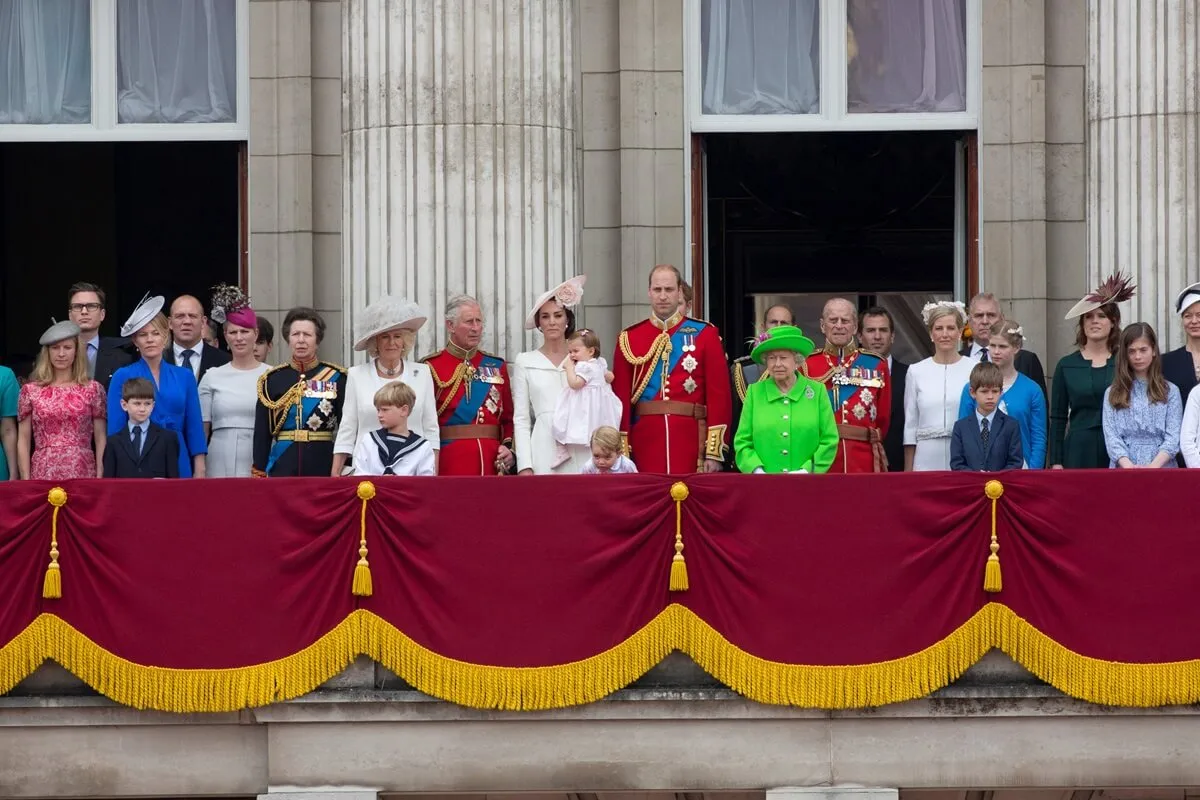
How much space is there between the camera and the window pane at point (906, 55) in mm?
16469

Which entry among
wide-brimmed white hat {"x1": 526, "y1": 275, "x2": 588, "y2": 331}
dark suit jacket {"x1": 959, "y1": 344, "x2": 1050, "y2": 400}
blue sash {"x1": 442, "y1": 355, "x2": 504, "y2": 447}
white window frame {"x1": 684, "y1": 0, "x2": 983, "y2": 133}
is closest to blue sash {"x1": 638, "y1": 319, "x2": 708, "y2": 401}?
wide-brimmed white hat {"x1": 526, "y1": 275, "x2": 588, "y2": 331}

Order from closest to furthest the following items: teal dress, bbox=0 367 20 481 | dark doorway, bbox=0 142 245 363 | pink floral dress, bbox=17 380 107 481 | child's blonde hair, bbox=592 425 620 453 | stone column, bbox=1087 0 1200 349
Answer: child's blonde hair, bbox=592 425 620 453 < pink floral dress, bbox=17 380 107 481 < teal dress, bbox=0 367 20 481 < stone column, bbox=1087 0 1200 349 < dark doorway, bbox=0 142 245 363

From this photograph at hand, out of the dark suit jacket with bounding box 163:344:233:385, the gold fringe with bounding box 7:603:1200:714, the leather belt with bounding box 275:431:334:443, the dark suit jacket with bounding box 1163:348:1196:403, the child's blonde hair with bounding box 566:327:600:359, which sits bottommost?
the gold fringe with bounding box 7:603:1200:714

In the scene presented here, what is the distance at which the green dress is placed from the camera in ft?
44.3

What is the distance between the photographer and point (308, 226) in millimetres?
16594

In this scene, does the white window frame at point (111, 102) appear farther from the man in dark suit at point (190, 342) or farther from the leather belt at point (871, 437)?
the leather belt at point (871, 437)

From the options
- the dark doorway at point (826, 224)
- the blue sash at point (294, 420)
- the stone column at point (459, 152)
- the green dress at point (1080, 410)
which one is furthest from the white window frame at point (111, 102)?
the green dress at point (1080, 410)

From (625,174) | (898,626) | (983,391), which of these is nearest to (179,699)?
(898,626)

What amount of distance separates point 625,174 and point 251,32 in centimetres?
285

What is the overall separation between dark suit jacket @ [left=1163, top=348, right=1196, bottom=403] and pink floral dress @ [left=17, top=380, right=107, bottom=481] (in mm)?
6236

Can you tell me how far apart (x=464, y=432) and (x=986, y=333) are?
321cm

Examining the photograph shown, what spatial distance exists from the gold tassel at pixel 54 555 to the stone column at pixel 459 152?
327 cm

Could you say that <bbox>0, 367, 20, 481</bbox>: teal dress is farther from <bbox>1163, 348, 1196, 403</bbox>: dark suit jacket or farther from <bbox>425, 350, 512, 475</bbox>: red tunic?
<bbox>1163, 348, 1196, 403</bbox>: dark suit jacket

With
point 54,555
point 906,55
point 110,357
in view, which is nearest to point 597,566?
point 54,555
